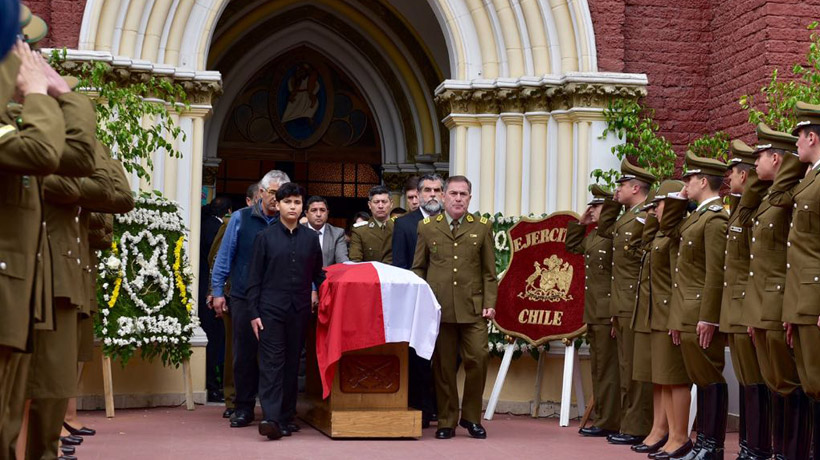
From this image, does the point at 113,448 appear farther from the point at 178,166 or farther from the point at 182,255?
the point at 178,166

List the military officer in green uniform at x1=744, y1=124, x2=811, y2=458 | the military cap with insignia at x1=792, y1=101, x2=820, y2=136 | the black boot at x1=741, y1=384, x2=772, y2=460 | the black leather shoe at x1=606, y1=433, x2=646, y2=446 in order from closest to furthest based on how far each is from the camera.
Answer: the military cap with insignia at x1=792, y1=101, x2=820, y2=136 → the military officer in green uniform at x1=744, y1=124, x2=811, y2=458 → the black boot at x1=741, y1=384, x2=772, y2=460 → the black leather shoe at x1=606, y1=433, x2=646, y2=446

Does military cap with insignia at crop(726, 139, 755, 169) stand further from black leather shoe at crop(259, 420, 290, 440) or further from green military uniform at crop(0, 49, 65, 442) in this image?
green military uniform at crop(0, 49, 65, 442)

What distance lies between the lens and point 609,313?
923 cm

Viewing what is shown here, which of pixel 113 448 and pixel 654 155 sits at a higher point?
pixel 654 155

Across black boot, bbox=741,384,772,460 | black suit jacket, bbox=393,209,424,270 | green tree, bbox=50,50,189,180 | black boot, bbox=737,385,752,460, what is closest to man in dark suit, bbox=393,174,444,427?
black suit jacket, bbox=393,209,424,270

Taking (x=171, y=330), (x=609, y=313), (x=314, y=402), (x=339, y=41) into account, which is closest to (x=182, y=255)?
(x=171, y=330)

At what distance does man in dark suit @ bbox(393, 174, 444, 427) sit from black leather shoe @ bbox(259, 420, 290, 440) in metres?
1.41

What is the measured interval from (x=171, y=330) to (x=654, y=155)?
15.8ft

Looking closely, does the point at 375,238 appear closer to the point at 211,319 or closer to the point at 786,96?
the point at 211,319

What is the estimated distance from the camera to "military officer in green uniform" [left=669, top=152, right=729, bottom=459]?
24.1ft

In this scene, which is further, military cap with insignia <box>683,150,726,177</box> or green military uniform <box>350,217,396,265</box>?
green military uniform <box>350,217,396,265</box>

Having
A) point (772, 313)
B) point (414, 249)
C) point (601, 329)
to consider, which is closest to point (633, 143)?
point (601, 329)

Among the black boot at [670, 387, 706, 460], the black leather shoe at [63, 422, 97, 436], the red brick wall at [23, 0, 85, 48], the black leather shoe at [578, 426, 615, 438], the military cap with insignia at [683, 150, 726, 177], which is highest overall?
the red brick wall at [23, 0, 85, 48]

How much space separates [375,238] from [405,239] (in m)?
0.87
